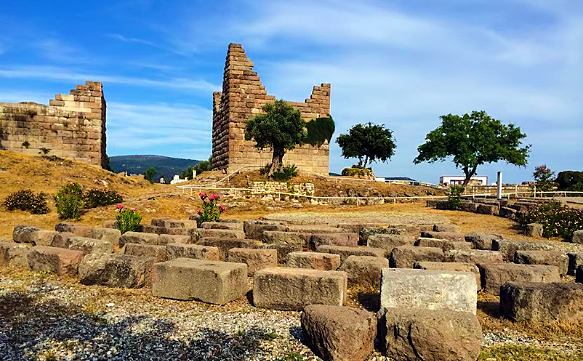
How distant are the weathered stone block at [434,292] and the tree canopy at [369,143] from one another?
51400 millimetres

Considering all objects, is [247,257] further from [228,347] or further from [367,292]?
[228,347]

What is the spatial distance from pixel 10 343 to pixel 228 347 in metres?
2.77

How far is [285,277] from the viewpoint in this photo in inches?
305

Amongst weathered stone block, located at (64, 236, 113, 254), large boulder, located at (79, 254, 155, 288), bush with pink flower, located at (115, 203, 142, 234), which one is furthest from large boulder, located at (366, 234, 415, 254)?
bush with pink flower, located at (115, 203, 142, 234)

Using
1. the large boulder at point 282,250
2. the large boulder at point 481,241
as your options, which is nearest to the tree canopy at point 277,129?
the large boulder at point 481,241

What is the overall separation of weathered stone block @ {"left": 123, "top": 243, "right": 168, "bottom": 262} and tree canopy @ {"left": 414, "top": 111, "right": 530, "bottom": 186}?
43682 mm

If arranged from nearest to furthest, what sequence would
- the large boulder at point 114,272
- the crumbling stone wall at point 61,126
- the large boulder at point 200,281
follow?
the large boulder at point 200,281 → the large boulder at point 114,272 → the crumbling stone wall at point 61,126

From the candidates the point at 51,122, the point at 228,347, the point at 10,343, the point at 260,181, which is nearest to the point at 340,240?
the point at 228,347

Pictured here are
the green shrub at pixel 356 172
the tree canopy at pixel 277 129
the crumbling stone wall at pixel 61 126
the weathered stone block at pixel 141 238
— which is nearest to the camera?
the weathered stone block at pixel 141 238

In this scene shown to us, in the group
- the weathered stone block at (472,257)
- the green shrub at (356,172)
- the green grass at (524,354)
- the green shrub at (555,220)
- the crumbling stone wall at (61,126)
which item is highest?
the crumbling stone wall at (61,126)

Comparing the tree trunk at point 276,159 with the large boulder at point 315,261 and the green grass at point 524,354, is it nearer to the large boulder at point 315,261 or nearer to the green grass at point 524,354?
the large boulder at point 315,261

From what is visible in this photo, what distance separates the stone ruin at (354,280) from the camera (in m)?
5.64

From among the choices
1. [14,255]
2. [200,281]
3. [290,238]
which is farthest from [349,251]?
[14,255]

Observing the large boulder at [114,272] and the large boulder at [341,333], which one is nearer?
the large boulder at [341,333]
